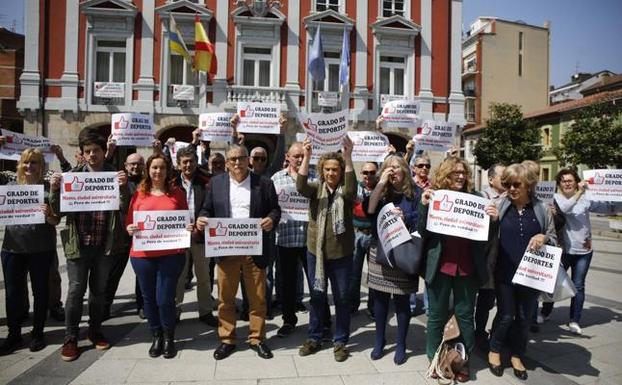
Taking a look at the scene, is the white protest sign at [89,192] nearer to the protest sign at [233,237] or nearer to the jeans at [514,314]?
the protest sign at [233,237]

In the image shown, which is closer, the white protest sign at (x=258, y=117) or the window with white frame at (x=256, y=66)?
the white protest sign at (x=258, y=117)

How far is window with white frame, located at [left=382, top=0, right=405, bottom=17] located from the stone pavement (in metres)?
18.0

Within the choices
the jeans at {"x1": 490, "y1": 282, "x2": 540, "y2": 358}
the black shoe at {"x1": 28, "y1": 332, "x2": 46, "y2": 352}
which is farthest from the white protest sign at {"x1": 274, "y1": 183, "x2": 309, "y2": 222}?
the black shoe at {"x1": 28, "y1": 332, "x2": 46, "y2": 352}

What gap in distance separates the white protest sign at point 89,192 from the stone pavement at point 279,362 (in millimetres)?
1566

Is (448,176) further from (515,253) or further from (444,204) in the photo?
(515,253)

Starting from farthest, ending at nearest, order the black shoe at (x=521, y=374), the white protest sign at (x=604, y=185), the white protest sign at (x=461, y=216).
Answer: the white protest sign at (x=604, y=185) < the black shoe at (x=521, y=374) < the white protest sign at (x=461, y=216)

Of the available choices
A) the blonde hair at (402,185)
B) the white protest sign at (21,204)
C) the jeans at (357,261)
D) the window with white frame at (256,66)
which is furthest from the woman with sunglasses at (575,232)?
the window with white frame at (256,66)

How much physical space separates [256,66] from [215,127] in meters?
12.6

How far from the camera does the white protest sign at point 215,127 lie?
7746 mm

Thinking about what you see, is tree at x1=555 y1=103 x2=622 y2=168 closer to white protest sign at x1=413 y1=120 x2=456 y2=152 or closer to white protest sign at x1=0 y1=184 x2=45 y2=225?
white protest sign at x1=413 y1=120 x2=456 y2=152

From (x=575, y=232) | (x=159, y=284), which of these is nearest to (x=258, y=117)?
(x=159, y=284)

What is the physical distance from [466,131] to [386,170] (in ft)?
144

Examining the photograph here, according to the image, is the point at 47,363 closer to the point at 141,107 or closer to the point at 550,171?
the point at 141,107

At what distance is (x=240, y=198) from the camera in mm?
4449
